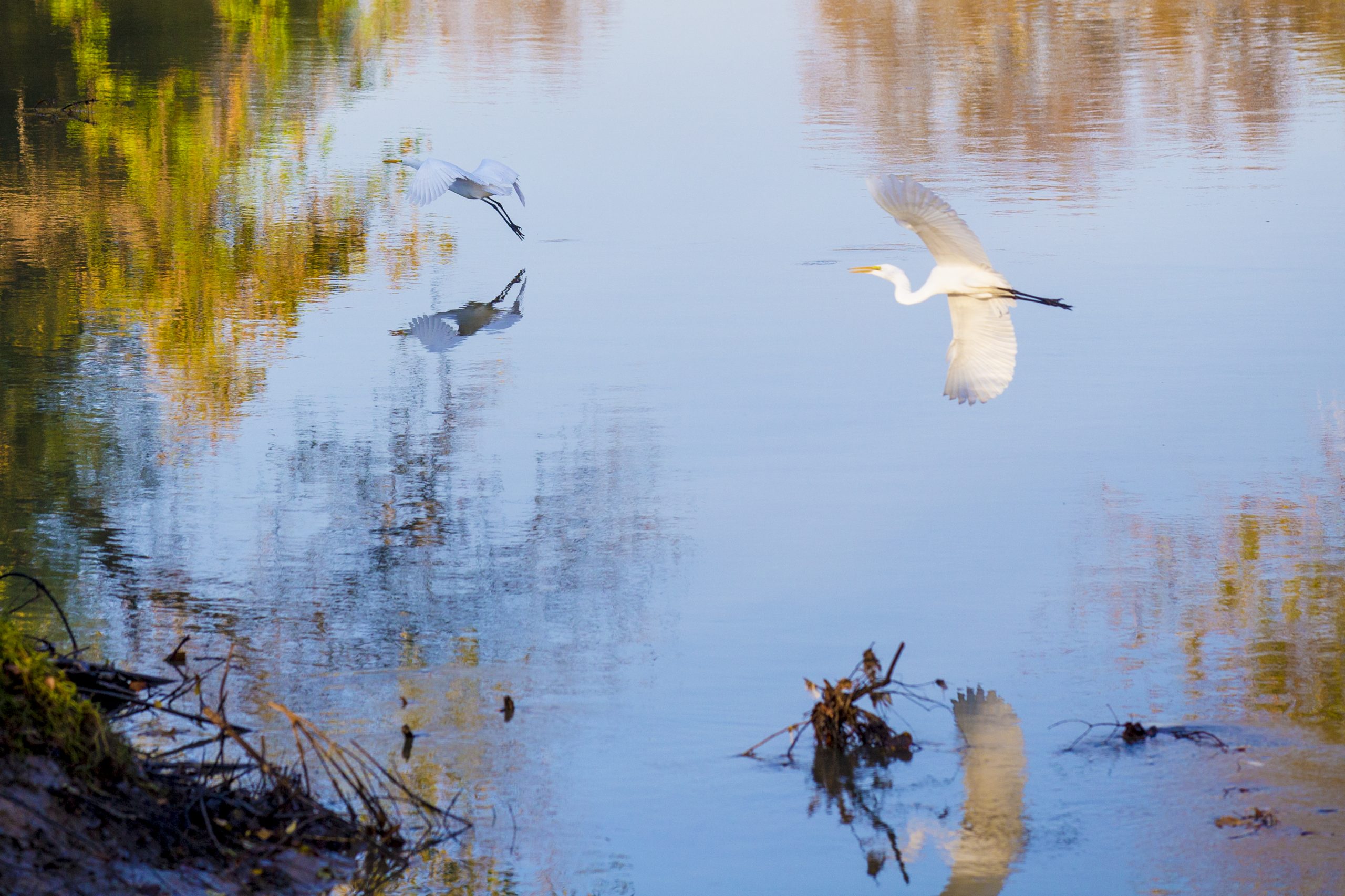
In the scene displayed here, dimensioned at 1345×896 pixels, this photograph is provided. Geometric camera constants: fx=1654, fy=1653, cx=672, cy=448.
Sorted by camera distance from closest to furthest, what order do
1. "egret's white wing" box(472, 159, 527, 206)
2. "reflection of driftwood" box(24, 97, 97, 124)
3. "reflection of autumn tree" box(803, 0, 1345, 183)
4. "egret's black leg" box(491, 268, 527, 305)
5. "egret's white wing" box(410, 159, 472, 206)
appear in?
1. "egret's black leg" box(491, 268, 527, 305)
2. "egret's white wing" box(410, 159, 472, 206)
3. "egret's white wing" box(472, 159, 527, 206)
4. "reflection of driftwood" box(24, 97, 97, 124)
5. "reflection of autumn tree" box(803, 0, 1345, 183)

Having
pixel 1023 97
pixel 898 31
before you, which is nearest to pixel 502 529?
pixel 1023 97

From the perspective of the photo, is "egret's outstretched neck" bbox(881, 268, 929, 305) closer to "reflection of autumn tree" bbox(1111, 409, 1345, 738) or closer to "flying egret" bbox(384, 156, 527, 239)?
"reflection of autumn tree" bbox(1111, 409, 1345, 738)

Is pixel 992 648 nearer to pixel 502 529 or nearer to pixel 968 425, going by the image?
pixel 502 529

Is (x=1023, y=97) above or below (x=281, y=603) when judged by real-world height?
above

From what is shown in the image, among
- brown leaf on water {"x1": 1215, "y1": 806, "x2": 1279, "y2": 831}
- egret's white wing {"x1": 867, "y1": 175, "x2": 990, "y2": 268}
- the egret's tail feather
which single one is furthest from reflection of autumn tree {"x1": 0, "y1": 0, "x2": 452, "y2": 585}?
brown leaf on water {"x1": 1215, "y1": 806, "x2": 1279, "y2": 831}

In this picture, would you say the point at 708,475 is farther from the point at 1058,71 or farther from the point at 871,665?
the point at 1058,71

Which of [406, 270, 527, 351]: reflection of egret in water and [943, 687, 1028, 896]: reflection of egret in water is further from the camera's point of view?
[406, 270, 527, 351]: reflection of egret in water

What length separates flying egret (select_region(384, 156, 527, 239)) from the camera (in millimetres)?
11305

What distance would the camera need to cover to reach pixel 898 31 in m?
27.5

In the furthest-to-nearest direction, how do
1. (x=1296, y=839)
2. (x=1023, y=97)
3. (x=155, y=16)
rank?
(x=155, y=16), (x=1023, y=97), (x=1296, y=839)

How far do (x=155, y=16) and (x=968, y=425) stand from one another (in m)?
21.6

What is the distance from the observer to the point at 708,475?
7883 mm

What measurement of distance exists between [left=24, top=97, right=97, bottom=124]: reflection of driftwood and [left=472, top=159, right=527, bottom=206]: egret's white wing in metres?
7.11

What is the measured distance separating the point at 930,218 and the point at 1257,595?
2.23 meters
